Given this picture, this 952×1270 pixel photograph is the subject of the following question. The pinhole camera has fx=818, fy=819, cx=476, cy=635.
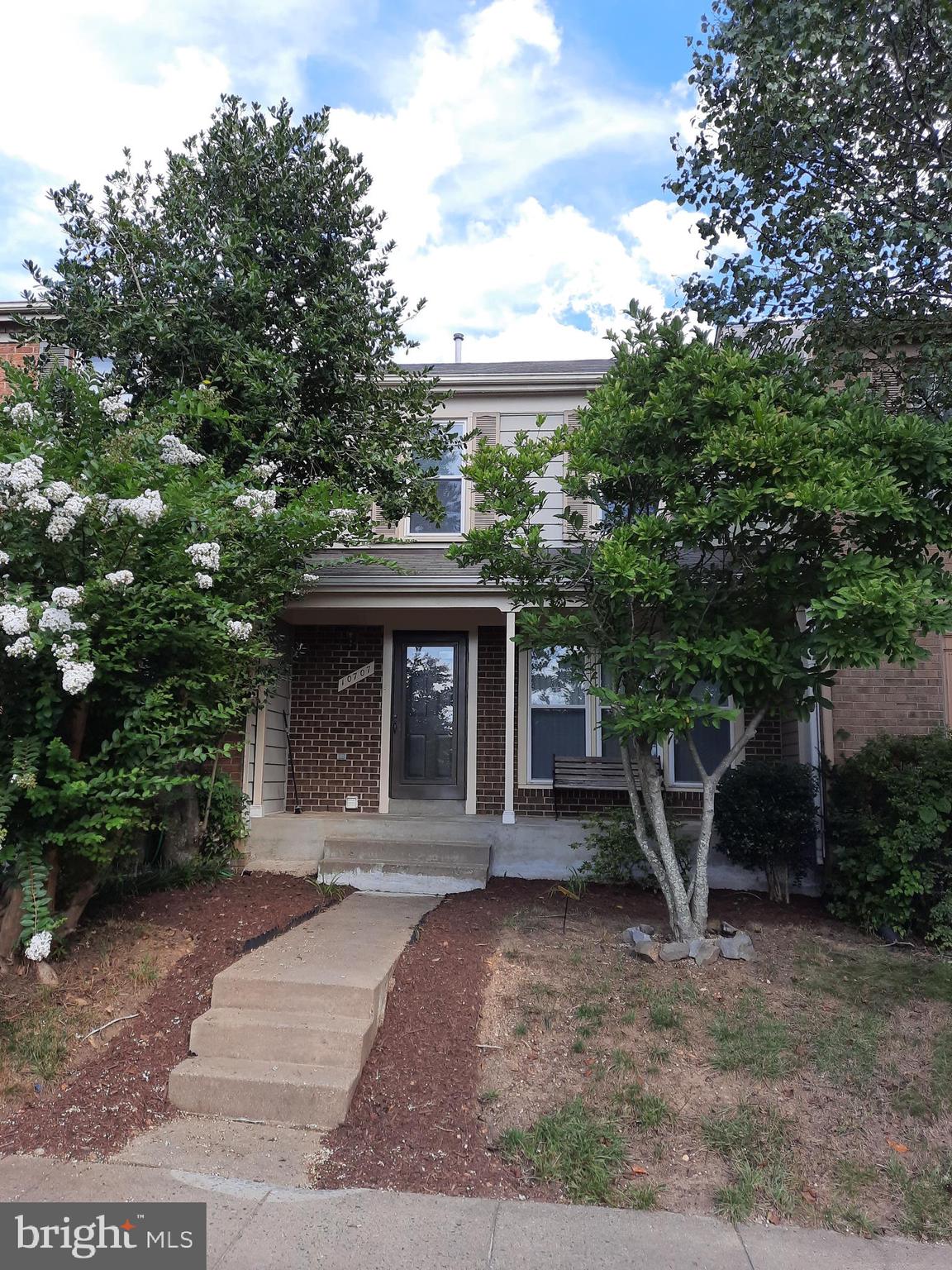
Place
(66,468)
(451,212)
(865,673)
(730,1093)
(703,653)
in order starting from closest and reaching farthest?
(730,1093)
(66,468)
(703,653)
(865,673)
(451,212)

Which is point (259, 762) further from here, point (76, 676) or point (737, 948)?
point (737, 948)

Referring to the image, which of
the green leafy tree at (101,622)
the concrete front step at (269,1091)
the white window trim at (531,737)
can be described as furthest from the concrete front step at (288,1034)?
the white window trim at (531,737)

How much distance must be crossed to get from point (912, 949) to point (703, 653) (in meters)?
2.95

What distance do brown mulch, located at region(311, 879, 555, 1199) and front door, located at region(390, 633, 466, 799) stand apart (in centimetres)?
398

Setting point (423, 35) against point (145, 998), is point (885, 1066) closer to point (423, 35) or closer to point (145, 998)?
point (145, 998)

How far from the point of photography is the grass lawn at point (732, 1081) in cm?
337

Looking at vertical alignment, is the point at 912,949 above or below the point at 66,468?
below

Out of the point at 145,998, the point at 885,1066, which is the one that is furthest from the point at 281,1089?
the point at 885,1066

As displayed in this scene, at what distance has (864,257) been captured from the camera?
20.3 ft

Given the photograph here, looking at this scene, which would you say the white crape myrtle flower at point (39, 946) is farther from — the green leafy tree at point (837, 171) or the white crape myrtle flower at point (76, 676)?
the green leafy tree at point (837, 171)

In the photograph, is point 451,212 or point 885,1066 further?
point 451,212

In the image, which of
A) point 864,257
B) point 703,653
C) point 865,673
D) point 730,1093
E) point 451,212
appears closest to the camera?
point 730,1093

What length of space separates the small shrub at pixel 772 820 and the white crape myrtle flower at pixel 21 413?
6.29 m

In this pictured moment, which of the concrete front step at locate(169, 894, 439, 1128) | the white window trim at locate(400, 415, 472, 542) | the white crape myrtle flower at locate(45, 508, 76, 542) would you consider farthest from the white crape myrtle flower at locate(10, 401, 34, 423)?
the white window trim at locate(400, 415, 472, 542)
